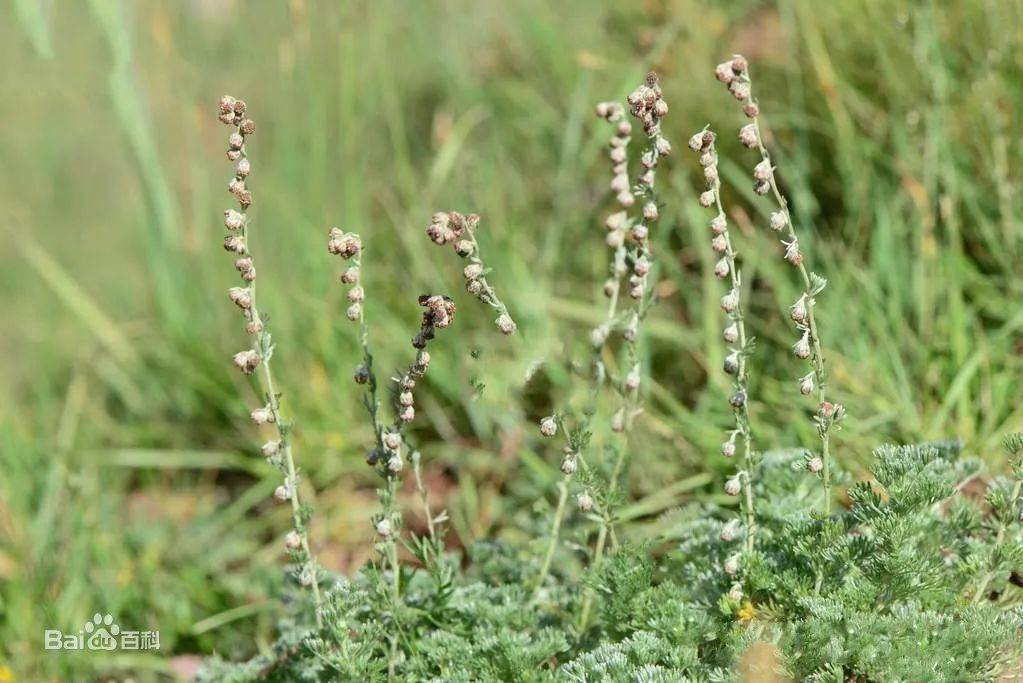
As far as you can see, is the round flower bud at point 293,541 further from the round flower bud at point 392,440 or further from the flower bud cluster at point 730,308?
the flower bud cluster at point 730,308

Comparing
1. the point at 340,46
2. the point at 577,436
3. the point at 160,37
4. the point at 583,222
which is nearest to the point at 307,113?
the point at 340,46

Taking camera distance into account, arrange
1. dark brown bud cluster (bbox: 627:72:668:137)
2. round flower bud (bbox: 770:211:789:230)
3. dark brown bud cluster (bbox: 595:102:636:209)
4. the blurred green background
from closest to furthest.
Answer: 1. round flower bud (bbox: 770:211:789:230)
2. dark brown bud cluster (bbox: 627:72:668:137)
3. dark brown bud cluster (bbox: 595:102:636:209)
4. the blurred green background

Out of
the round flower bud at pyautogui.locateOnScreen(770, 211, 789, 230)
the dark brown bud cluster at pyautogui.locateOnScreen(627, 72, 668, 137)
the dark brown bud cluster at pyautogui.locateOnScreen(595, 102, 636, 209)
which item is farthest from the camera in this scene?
the dark brown bud cluster at pyautogui.locateOnScreen(595, 102, 636, 209)

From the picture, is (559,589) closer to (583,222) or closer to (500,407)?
(500,407)

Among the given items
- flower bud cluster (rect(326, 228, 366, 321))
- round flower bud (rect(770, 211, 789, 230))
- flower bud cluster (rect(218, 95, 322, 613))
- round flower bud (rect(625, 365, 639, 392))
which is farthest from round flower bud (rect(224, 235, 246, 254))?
round flower bud (rect(770, 211, 789, 230))

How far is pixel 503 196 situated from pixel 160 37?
1150mm

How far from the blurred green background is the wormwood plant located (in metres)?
0.43

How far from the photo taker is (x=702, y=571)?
76.2 inches

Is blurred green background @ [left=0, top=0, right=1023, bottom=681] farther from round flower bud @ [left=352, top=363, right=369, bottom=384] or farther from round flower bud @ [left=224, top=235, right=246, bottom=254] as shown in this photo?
round flower bud @ [left=224, top=235, right=246, bottom=254]

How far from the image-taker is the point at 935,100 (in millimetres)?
2836

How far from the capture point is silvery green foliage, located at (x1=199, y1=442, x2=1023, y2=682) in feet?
5.32

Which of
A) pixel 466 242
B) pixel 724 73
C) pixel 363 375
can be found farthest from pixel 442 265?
pixel 724 73

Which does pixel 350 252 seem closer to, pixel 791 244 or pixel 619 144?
pixel 619 144

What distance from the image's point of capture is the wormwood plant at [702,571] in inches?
64.8
